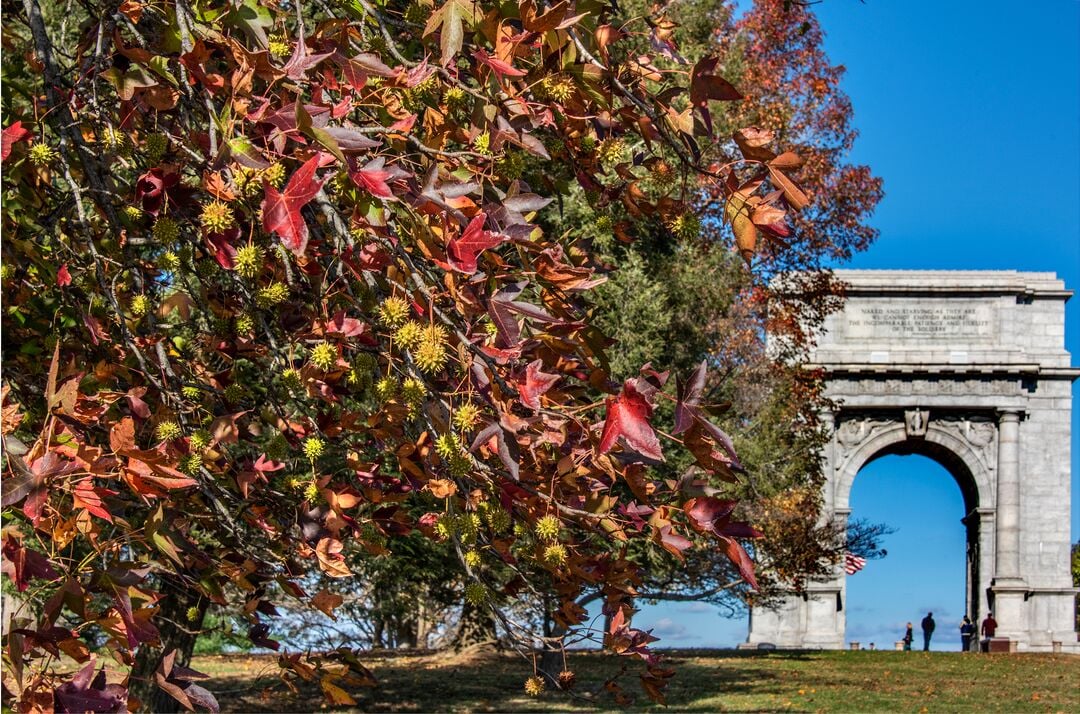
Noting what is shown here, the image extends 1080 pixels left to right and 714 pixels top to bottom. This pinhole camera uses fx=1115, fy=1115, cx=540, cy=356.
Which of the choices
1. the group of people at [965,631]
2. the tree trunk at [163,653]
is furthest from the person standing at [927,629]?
the tree trunk at [163,653]

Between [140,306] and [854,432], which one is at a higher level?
[854,432]

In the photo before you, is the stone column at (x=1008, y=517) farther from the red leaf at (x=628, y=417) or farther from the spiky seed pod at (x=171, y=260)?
the red leaf at (x=628, y=417)

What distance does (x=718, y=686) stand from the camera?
16.7 metres

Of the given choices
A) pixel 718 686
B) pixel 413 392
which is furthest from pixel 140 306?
pixel 718 686

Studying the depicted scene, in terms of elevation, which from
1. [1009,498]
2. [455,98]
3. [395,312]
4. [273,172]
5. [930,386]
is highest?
[930,386]

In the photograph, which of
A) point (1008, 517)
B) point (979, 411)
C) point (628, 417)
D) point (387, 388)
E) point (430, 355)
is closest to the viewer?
point (628, 417)

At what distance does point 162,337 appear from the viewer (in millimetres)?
5043

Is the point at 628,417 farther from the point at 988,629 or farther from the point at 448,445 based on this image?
the point at 988,629

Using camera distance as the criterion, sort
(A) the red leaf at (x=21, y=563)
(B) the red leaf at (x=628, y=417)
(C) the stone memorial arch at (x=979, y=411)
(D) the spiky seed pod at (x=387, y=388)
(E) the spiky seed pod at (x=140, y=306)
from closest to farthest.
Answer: (B) the red leaf at (x=628, y=417) → (A) the red leaf at (x=21, y=563) → (D) the spiky seed pod at (x=387, y=388) → (E) the spiky seed pod at (x=140, y=306) → (C) the stone memorial arch at (x=979, y=411)

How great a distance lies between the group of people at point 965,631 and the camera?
33094mm

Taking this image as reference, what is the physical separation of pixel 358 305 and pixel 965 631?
3600 centimetres

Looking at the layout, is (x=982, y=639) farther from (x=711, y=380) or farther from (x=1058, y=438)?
(x=711, y=380)

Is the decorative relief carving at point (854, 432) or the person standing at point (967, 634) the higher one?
the decorative relief carving at point (854, 432)

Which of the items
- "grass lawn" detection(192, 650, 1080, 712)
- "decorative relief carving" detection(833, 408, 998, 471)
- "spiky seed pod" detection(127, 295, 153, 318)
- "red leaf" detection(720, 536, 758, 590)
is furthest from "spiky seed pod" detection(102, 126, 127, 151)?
"decorative relief carving" detection(833, 408, 998, 471)
